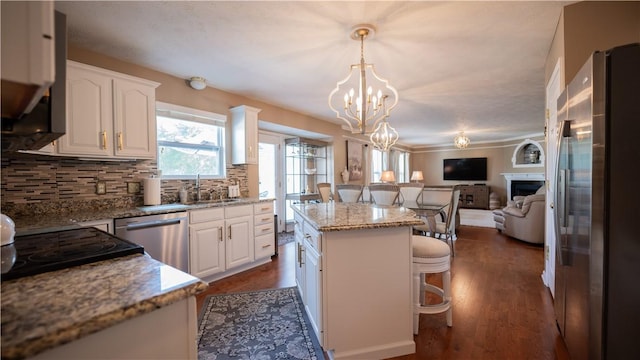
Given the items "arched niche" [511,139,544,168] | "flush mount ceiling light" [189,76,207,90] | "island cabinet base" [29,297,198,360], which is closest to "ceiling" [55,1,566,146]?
"flush mount ceiling light" [189,76,207,90]

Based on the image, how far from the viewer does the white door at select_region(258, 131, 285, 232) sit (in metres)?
5.05

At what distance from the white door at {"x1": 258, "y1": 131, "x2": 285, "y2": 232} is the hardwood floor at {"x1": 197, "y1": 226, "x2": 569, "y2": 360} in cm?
126

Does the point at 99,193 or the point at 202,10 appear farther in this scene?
the point at 99,193

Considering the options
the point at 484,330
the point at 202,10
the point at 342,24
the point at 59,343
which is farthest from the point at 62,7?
the point at 484,330

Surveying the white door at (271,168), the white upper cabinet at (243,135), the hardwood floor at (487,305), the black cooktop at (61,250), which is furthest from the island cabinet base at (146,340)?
the white door at (271,168)

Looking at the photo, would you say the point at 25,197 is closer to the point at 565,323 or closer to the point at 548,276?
the point at 565,323

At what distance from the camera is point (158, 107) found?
309cm

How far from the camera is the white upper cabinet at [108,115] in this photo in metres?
2.30

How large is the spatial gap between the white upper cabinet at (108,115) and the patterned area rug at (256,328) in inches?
64.5

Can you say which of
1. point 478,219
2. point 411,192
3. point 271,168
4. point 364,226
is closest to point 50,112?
point 364,226

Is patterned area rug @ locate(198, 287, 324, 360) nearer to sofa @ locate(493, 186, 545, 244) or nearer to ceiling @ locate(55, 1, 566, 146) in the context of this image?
ceiling @ locate(55, 1, 566, 146)

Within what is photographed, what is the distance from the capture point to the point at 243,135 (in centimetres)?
371

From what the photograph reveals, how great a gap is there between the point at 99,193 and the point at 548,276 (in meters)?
4.45

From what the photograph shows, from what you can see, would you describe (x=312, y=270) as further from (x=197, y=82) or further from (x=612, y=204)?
(x=197, y=82)
